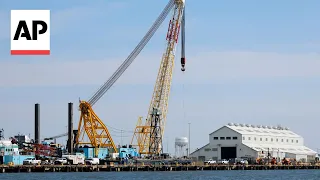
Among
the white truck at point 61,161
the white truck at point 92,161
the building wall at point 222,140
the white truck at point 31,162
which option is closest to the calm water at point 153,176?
the white truck at point 31,162

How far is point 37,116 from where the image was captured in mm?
171875

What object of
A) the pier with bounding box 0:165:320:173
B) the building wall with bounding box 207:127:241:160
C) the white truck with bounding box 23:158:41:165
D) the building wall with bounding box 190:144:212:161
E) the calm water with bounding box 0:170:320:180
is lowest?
the calm water with bounding box 0:170:320:180

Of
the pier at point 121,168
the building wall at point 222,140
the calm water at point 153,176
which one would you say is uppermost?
the building wall at point 222,140

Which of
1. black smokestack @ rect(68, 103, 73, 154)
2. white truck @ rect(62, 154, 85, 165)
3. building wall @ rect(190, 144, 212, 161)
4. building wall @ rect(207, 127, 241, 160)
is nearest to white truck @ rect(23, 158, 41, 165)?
white truck @ rect(62, 154, 85, 165)

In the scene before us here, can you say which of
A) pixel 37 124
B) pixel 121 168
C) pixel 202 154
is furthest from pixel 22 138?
pixel 202 154

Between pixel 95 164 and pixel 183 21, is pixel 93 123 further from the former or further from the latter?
pixel 183 21

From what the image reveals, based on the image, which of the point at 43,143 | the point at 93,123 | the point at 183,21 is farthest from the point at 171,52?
the point at 43,143

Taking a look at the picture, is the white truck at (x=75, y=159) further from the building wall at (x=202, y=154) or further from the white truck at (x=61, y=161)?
the building wall at (x=202, y=154)

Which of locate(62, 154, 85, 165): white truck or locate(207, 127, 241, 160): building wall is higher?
locate(207, 127, 241, 160): building wall

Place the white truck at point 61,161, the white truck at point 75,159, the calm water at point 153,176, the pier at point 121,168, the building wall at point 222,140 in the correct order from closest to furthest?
the calm water at point 153,176 < the pier at point 121,168 < the white truck at point 61,161 < the white truck at point 75,159 < the building wall at point 222,140

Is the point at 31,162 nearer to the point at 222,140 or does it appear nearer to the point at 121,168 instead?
the point at 121,168

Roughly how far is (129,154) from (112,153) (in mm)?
3807

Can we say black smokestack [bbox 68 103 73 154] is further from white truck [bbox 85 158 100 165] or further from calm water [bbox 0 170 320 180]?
calm water [bbox 0 170 320 180]

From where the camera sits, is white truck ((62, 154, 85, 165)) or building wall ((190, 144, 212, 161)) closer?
white truck ((62, 154, 85, 165))
